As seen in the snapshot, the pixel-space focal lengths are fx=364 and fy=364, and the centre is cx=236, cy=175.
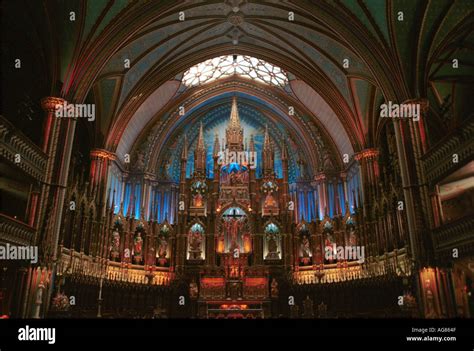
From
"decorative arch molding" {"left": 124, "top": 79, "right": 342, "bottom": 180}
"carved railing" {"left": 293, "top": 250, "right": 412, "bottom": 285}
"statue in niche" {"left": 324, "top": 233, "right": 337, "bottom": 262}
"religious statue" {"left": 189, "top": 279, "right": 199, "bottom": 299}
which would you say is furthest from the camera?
"decorative arch molding" {"left": 124, "top": 79, "right": 342, "bottom": 180}

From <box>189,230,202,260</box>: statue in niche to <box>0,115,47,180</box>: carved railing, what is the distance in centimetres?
1155

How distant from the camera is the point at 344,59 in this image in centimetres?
2116

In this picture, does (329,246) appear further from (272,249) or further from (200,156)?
(200,156)

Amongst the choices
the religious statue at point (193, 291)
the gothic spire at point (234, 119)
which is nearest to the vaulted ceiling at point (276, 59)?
the gothic spire at point (234, 119)

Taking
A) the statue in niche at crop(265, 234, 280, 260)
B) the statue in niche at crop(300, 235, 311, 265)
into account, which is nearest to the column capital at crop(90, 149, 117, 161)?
the statue in niche at crop(265, 234, 280, 260)

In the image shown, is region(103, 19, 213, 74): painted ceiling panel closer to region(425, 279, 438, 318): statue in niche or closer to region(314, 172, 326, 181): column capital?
region(314, 172, 326, 181): column capital

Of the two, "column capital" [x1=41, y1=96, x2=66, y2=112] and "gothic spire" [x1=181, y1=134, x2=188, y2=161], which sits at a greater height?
"gothic spire" [x1=181, y1=134, x2=188, y2=161]

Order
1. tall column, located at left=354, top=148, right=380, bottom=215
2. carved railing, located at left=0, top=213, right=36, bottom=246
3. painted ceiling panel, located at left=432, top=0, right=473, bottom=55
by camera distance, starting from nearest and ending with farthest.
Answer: carved railing, located at left=0, top=213, right=36, bottom=246 < painted ceiling panel, located at left=432, top=0, right=473, bottom=55 < tall column, located at left=354, top=148, right=380, bottom=215

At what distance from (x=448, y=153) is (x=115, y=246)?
18.1m

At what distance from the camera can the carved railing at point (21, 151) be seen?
12.5 m

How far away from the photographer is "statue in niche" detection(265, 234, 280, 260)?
79.1ft

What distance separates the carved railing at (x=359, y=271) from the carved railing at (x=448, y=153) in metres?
4.11

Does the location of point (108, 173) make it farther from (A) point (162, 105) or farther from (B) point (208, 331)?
(B) point (208, 331)

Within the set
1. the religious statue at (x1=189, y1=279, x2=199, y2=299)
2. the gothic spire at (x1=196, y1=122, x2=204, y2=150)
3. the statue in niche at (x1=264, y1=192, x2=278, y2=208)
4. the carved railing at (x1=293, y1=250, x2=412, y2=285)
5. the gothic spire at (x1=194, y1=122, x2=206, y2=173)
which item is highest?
the gothic spire at (x1=196, y1=122, x2=204, y2=150)
